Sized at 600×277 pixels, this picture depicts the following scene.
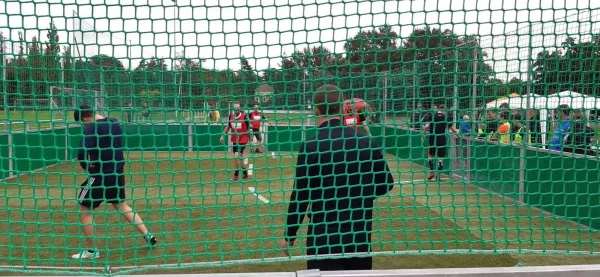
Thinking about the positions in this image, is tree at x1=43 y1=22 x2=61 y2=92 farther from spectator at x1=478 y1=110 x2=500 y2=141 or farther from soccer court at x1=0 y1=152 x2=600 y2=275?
spectator at x1=478 y1=110 x2=500 y2=141

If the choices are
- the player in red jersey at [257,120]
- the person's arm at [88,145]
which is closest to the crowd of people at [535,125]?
the player in red jersey at [257,120]

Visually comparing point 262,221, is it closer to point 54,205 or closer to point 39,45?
point 54,205

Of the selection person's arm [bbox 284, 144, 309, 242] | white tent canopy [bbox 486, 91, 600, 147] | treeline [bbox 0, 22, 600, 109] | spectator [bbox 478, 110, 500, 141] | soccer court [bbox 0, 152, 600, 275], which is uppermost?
treeline [bbox 0, 22, 600, 109]

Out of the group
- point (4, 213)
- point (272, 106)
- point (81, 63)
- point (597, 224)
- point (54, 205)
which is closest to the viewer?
point (81, 63)

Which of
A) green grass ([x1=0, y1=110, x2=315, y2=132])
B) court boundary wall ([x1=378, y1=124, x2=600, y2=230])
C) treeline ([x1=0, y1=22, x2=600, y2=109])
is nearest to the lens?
treeline ([x1=0, y1=22, x2=600, y2=109])

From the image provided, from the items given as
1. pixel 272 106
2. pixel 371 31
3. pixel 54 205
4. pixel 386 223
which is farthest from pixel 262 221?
pixel 371 31

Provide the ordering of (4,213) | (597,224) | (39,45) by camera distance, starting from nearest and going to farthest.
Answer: (39,45) < (597,224) < (4,213)

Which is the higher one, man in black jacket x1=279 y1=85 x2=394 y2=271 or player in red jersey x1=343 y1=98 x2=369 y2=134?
player in red jersey x1=343 y1=98 x2=369 y2=134

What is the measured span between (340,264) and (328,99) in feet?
3.19

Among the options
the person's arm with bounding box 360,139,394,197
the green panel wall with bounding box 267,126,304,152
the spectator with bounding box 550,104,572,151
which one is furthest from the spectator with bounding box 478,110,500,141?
the green panel wall with bounding box 267,126,304,152

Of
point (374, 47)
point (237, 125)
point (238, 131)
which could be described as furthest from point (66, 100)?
point (237, 125)

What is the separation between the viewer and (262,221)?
22.1 feet

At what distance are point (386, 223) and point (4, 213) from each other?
5.16 metres

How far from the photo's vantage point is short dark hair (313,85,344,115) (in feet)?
9.87
